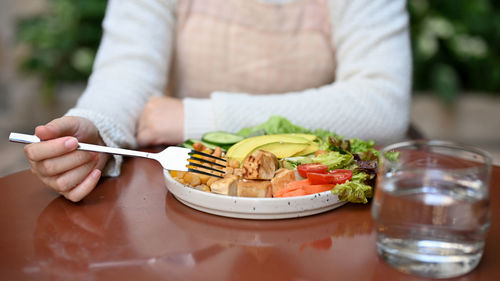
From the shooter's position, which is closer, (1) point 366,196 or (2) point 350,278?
(2) point 350,278

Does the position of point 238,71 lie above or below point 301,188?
above

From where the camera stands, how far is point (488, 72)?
12.7ft

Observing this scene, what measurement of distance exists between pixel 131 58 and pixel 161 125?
0.34m

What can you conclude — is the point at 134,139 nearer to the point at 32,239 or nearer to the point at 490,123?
the point at 32,239

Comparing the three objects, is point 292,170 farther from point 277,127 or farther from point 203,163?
point 277,127

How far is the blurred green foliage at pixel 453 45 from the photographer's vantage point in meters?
3.76

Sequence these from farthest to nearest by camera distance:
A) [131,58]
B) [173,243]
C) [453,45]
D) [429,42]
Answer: [453,45]
[429,42]
[131,58]
[173,243]

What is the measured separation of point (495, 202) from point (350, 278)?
41cm

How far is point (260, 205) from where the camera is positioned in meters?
0.78

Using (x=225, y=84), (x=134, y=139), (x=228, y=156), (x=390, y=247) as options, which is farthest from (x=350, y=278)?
(x=225, y=84)

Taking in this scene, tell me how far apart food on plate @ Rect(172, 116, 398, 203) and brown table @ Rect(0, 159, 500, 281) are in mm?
46

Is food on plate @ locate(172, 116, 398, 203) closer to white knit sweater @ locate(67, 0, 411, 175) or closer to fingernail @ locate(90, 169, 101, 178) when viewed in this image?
fingernail @ locate(90, 169, 101, 178)

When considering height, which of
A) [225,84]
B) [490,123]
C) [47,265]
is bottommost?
[490,123]

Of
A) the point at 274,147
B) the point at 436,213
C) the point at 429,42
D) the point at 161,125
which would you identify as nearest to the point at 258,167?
the point at 274,147
